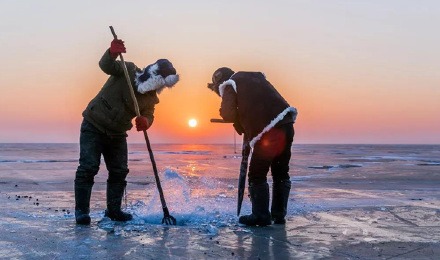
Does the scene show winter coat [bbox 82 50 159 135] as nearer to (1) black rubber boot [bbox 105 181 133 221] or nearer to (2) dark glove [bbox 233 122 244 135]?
(1) black rubber boot [bbox 105 181 133 221]

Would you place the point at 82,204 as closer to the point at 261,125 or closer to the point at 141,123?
the point at 141,123

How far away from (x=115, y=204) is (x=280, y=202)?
1841 mm

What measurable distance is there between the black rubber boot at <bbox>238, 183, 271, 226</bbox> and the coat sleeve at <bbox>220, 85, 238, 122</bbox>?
796mm

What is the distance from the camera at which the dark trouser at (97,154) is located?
5105 millimetres

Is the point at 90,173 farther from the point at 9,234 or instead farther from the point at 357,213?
the point at 357,213

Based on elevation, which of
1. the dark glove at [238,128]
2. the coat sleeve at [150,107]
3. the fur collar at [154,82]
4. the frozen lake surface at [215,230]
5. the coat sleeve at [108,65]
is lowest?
the frozen lake surface at [215,230]

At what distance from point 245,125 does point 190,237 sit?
5.04 feet

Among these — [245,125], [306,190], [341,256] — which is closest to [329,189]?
[306,190]

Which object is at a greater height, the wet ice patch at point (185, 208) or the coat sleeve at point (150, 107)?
the coat sleeve at point (150, 107)

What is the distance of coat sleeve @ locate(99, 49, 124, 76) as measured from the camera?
5074 mm

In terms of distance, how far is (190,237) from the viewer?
13.7 feet

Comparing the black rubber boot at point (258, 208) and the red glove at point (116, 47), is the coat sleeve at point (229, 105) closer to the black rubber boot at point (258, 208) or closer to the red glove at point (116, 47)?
the black rubber boot at point (258, 208)

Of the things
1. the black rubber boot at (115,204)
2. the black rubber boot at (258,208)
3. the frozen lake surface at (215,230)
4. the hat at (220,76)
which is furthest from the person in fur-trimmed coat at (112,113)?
the black rubber boot at (258,208)

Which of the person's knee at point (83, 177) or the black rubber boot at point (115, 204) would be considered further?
the black rubber boot at point (115, 204)
